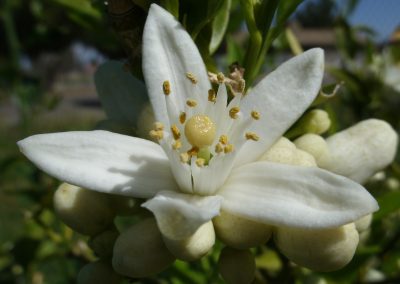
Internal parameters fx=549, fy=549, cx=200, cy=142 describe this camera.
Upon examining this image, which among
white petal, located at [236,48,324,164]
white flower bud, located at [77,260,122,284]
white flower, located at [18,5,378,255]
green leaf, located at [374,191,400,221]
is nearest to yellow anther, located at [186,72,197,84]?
white flower, located at [18,5,378,255]

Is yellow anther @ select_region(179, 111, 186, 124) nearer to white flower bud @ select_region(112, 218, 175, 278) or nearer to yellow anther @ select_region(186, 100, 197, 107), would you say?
yellow anther @ select_region(186, 100, 197, 107)

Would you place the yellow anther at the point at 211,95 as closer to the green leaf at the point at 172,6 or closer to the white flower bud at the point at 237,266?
the green leaf at the point at 172,6

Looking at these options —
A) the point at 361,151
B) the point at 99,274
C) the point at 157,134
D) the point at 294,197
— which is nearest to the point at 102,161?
the point at 157,134

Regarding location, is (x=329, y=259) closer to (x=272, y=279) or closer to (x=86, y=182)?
(x=86, y=182)

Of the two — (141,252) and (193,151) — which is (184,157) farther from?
(141,252)

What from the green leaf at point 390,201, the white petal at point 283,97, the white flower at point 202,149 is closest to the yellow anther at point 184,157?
the white flower at point 202,149

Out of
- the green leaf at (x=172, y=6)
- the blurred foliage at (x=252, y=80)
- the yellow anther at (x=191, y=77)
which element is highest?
the green leaf at (x=172, y=6)
